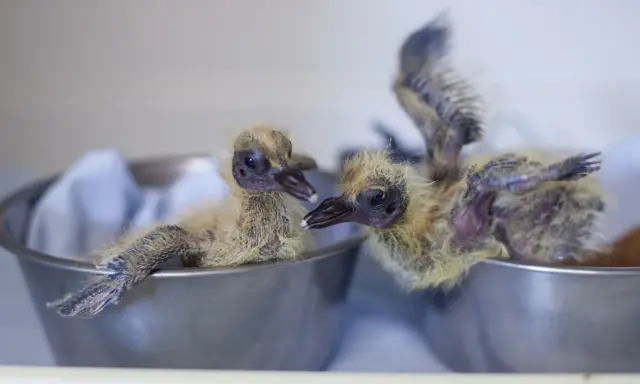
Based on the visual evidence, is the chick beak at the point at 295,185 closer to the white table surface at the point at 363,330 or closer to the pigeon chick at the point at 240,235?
the pigeon chick at the point at 240,235

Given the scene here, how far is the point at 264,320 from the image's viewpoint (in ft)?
1.58

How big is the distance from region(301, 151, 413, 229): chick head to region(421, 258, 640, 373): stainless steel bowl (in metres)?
0.07

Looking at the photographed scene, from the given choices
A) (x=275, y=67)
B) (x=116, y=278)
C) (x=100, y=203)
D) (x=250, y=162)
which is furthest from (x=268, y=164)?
(x=275, y=67)

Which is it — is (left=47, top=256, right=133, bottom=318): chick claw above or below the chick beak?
below

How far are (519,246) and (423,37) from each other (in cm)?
19

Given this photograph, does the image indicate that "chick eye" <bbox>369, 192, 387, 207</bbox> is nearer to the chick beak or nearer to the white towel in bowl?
the chick beak

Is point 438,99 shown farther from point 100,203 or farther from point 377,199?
point 100,203

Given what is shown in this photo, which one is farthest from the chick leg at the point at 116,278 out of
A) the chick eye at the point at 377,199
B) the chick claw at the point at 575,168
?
the chick claw at the point at 575,168

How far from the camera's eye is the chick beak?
1.52ft

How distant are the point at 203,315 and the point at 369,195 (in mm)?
129

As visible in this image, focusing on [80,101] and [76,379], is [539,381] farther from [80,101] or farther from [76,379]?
[80,101]

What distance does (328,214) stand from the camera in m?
0.46

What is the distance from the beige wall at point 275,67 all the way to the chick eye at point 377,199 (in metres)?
0.33

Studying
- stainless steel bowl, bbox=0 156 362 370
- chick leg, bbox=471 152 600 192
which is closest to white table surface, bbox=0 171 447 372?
stainless steel bowl, bbox=0 156 362 370
